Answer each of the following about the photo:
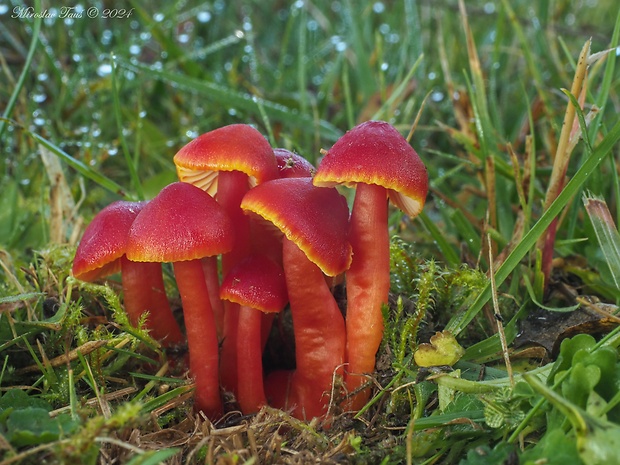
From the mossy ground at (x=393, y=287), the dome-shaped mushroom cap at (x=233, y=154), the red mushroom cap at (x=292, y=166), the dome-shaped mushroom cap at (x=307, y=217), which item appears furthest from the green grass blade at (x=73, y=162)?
the dome-shaped mushroom cap at (x=307, y=217)

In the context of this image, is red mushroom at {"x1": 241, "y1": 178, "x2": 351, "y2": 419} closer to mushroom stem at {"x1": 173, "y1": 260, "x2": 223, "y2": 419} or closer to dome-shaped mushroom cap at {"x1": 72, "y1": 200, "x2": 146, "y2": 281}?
mushroom stem at {"x1": 173, "y1": 260, "x2": 223, "y2": 419}

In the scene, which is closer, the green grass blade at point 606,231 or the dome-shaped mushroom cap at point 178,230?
the dome-shaped mushroom cap at point 178,230

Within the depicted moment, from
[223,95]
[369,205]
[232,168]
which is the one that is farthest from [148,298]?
[223,95]

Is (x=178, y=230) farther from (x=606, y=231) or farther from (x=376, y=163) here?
(x=606, y=231)

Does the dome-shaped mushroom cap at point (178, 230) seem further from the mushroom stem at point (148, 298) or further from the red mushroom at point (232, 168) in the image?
the mushroom stem at point (148, 298)

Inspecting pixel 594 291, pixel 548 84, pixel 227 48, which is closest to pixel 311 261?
pixel 594 291

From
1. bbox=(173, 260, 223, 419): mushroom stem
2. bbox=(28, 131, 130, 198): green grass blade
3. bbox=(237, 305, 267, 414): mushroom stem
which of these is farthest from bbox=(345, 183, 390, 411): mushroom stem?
bbox=(28, 131, 130, 198): green grass blade

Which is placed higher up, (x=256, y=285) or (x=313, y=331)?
(x=256, y=285)
